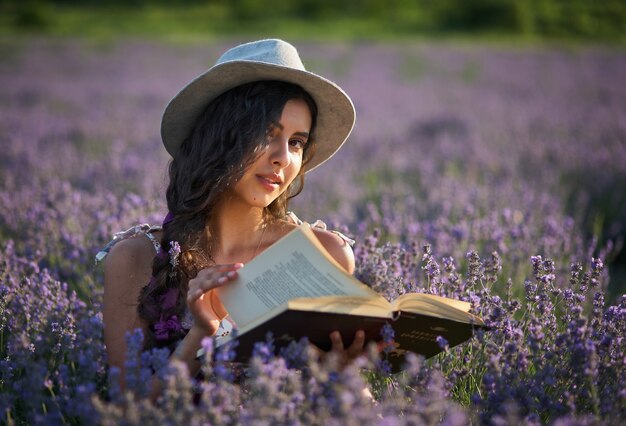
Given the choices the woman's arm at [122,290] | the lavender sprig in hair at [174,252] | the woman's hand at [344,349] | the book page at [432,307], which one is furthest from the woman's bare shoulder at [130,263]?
the book page at [432,307]

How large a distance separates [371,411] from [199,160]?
1103 mm

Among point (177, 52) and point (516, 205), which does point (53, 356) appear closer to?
point (516, 205)

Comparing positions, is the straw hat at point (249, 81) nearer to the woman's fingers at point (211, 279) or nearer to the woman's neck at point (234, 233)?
the woman's neck at point (234, 233)

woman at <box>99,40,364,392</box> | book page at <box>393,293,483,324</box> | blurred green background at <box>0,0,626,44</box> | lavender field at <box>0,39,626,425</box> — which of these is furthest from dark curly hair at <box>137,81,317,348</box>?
blurred green background at <box>0,0,626,44</box>

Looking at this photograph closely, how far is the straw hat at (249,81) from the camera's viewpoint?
2178 mm

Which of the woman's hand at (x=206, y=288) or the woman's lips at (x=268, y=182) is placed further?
the woman's lips at (x=268, y=182)

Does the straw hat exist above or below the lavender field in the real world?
above

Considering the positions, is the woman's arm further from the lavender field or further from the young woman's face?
the young woman's face

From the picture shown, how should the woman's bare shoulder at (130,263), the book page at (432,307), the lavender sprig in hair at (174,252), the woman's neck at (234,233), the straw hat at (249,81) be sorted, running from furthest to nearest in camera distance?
the woman's neck at (234,233) → the straw hat at (249,81) → the woman's bare shoulder at (130,263) → the lavender sprig in hair at (174,252) → the book page at (432,307)

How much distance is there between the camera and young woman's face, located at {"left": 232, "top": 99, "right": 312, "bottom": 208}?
2.16m

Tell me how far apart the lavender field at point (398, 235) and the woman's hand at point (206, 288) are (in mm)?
154

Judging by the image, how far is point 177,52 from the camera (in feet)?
54.5

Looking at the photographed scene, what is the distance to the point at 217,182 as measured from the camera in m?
2.18

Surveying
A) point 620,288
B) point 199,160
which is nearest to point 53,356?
point 199,160
